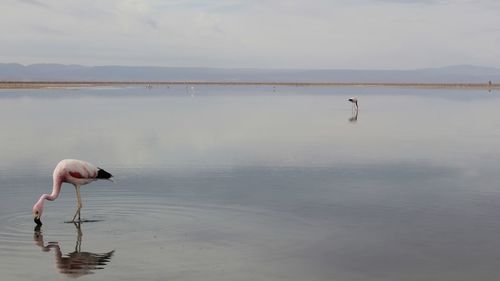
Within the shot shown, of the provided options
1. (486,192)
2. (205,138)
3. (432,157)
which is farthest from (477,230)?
(205,138)

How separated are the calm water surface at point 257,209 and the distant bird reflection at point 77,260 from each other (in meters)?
0.04

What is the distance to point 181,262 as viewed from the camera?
13.2m

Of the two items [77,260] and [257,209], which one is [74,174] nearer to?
[77,260]

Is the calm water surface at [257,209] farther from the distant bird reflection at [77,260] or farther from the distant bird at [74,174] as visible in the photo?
the distant bird at [74,174]

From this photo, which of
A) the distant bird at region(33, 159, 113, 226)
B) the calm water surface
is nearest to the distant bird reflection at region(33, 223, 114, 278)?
the calm water surface

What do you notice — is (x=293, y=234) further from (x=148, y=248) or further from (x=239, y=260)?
(x=148, y=248)

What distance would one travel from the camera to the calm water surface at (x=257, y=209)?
514 inches

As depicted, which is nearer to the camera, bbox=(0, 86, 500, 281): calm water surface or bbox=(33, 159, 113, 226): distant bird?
bbox=(0, 86, 500, 281): calm water surface

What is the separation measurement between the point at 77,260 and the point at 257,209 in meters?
5.71

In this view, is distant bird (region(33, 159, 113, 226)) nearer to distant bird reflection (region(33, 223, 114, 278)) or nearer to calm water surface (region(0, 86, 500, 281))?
calm water surface (region(0, 86, 500, 281))

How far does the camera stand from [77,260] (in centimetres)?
1355

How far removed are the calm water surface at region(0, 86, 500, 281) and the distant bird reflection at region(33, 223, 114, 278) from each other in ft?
0.13

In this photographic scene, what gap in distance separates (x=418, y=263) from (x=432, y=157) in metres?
15.3

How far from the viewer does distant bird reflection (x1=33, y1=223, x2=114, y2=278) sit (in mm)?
12852
